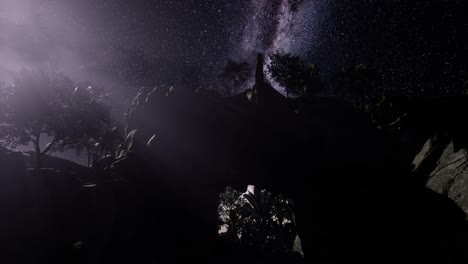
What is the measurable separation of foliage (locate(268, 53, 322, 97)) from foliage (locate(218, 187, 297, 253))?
12.8 metres

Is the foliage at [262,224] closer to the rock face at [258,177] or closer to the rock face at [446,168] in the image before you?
the rock face at [258,177]

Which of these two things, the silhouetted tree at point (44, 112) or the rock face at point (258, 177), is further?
the silhouetted tree at point (44, 112)

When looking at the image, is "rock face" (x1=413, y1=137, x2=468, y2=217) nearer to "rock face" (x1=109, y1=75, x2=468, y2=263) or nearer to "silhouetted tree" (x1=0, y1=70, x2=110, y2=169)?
"rock face" (x1=109, y1=75, x2=468, y2=263)

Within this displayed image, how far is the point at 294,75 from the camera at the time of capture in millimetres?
35156

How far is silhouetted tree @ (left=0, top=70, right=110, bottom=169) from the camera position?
25938 mm

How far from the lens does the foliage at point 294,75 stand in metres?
35.0

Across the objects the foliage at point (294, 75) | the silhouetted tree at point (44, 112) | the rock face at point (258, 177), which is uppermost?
the foliage at point (294, 75)

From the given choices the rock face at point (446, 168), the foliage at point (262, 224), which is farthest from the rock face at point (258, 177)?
the foliage at point (262, 224)

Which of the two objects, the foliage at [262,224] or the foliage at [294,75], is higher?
the foliage at [294,75]

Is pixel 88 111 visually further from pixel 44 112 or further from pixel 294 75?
pixel 294 75

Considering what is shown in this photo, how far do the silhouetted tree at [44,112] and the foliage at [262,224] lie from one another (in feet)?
54.2

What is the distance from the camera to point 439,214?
50.9 feet

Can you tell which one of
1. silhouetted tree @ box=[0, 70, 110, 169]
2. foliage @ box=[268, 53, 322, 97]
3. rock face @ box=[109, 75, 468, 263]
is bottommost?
rock face @ box=[109, 75, 468, 263]

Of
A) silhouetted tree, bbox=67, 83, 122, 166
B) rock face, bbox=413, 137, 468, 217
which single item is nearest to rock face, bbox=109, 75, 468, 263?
rock face, bbox=413, 137, 468, 217
